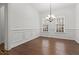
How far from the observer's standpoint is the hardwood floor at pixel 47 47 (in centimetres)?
162

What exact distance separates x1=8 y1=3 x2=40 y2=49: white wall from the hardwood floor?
83 millimetres

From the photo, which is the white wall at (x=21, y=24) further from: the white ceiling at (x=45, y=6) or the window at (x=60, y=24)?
the window at (x=60, y=24)

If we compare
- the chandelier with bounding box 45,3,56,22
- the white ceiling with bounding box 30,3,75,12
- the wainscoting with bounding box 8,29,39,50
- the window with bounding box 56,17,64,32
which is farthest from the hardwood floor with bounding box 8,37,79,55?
the white ceiling with bounding box 30,3,75,12

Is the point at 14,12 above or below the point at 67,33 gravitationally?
above

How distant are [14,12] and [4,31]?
327mm

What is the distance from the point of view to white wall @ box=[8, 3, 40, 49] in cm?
161

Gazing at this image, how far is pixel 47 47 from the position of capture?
1.64 meters

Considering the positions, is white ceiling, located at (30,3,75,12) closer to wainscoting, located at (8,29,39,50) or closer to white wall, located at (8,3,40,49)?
white wall, located at (8,3,40,49)

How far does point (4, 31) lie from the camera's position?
64.2 inches

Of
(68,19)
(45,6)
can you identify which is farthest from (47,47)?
(45,6)

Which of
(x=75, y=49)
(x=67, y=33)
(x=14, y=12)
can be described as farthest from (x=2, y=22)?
(x=75, y=49)

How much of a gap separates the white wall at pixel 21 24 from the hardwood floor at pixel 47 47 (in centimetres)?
8

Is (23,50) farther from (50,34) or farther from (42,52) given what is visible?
(50,34)
